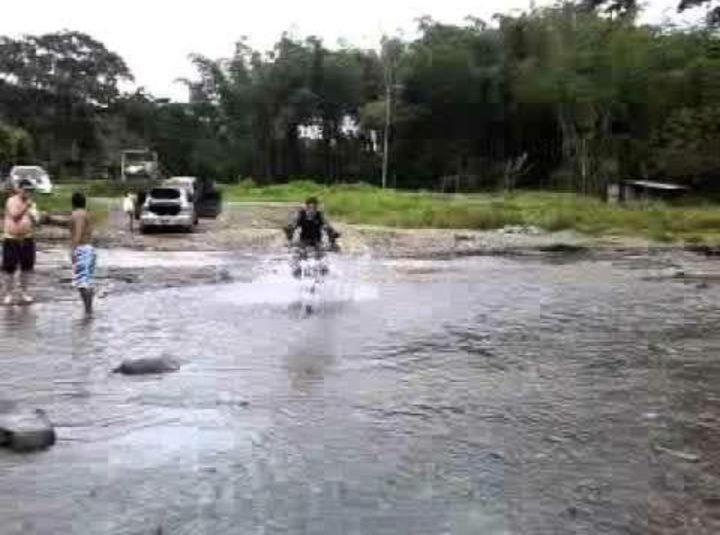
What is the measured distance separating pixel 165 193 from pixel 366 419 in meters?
28.9

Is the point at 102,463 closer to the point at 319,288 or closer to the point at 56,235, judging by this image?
the point at 319,288

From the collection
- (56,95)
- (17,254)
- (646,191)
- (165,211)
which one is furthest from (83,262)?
(56,95)

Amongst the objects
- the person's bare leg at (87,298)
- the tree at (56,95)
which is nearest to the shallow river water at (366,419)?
the person's bare leg at (87,298)

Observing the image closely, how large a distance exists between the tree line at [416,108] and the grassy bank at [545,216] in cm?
1233

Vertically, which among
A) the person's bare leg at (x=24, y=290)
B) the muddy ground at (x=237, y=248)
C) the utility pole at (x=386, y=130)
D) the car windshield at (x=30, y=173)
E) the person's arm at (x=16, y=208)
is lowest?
the muddy ground at (x=237, y=248)

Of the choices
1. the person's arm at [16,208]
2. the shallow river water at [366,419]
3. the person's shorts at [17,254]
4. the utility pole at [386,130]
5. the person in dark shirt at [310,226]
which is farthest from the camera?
the utility pole at [386,130]

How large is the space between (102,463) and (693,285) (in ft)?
57.6

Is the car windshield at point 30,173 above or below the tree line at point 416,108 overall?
below

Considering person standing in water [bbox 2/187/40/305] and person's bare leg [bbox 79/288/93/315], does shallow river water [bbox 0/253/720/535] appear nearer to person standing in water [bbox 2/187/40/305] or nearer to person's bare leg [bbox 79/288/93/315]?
person's bare leg [bbox 79/288/93/315]

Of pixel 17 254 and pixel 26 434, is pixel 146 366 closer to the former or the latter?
pixel 26 434

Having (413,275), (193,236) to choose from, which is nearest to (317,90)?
(193,236)

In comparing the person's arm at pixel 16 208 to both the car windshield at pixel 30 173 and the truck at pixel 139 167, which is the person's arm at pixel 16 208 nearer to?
the car windshield at pixel 30 173

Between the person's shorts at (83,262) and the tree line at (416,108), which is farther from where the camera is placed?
the tree line at (416,108)

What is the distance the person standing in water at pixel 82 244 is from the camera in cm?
1675
